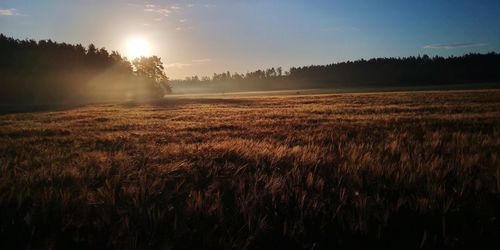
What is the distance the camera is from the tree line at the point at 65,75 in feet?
194

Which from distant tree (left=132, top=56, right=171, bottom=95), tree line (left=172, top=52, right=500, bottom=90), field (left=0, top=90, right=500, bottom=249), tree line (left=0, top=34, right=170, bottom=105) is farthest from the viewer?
tree line (left=172, top=52, right=500, bottom=90)

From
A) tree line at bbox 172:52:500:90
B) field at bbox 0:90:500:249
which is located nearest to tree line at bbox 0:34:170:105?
field at bbox 0:90:500:249

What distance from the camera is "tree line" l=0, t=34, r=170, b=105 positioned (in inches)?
2331

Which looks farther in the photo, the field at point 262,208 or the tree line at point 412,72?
the tree line at point 412,72

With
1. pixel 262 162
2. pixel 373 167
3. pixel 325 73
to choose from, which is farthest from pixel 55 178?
pixel 325 73

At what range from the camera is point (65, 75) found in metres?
68.2

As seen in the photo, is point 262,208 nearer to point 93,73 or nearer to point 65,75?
point 65,75

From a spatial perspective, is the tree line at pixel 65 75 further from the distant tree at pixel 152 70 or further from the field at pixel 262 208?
the field at pixel 262 208

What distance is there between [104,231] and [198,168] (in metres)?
2.17

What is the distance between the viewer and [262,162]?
5.15 metres

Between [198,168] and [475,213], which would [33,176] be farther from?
[475,213]

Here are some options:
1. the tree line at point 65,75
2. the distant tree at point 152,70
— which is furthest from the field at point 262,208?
the distant tree at point 152,70

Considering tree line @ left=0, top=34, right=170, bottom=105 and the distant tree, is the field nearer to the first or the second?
tree line @ left=0, top=34, right=170, bottom=105

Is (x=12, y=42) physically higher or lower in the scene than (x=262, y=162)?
higher
